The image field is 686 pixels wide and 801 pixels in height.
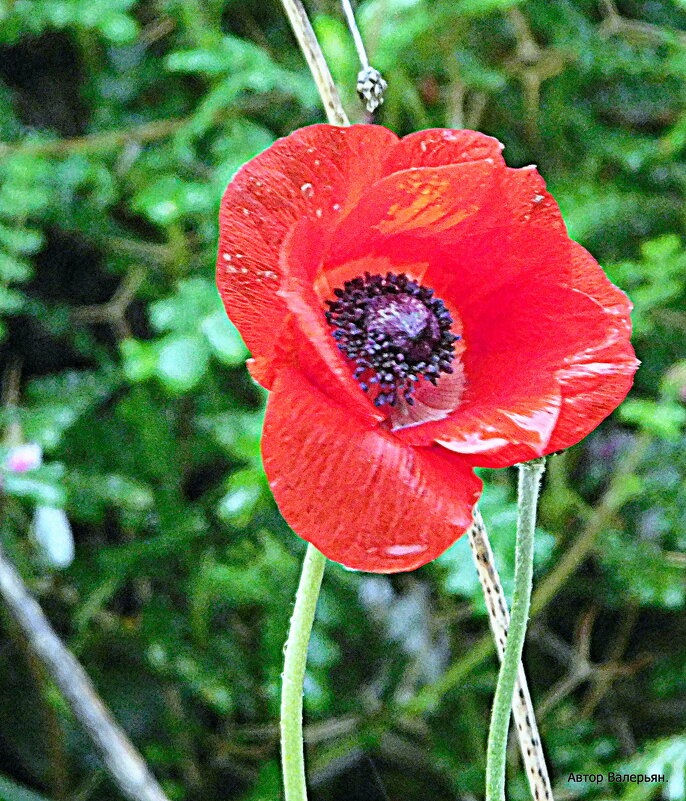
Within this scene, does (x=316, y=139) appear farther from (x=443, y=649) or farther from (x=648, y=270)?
(x=443, y=649)

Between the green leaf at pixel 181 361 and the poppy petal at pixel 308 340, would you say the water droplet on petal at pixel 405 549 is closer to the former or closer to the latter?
the poppy petal at pixel 308 340

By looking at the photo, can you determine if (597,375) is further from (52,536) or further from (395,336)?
(52,536)

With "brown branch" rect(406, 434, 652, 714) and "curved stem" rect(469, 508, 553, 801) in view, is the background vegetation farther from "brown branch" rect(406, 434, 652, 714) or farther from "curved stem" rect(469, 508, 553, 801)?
"curved stem" rect(469, 508, 553, 801)

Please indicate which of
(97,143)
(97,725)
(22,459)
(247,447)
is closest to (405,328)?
(97,725)

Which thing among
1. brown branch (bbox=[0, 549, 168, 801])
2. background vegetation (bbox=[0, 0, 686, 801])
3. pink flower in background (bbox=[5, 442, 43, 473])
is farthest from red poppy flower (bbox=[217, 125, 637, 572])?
pink flower in background (bbox=[5, 442, 43, 473])

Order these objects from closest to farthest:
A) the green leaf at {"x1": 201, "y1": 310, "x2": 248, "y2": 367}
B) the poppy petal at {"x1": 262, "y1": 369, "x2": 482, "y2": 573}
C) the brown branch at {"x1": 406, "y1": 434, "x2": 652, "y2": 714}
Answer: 1. the poppy petal at {"x1": 262, "y1": 369, "x2": 482, "y2": 573}
2. the green leaf at {"x1": 201, "y1": 310, "x2": 248, "y2": 367}
3. the brown branch at {"x1": 406, "y1": 434, "x2": 652, "y2": 714}

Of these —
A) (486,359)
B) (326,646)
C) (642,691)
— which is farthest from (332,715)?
(486,359)

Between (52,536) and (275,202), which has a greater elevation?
(275,202)

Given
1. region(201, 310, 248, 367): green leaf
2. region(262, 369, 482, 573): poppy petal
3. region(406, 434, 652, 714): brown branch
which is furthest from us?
region(406, 434, 652, 714): brown branch
